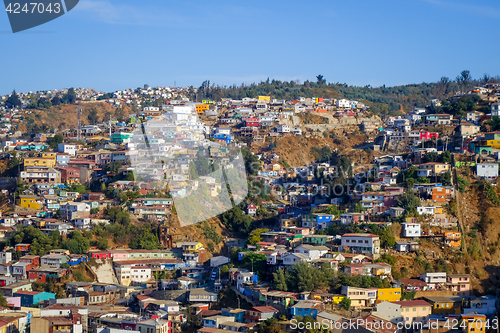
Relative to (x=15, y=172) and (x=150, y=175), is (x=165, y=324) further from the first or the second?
(x=15, y=172)

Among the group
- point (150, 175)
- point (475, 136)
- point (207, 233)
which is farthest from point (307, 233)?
point (475, 136)

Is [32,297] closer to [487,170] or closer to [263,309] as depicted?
[263,309]

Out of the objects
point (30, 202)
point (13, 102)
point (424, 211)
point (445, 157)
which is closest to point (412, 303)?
point (424, 211)

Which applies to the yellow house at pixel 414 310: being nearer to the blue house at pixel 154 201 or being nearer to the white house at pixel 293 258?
the white house at pixel 293 258

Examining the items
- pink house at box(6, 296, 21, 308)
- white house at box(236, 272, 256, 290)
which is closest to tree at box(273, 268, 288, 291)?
white house at box(236, 272, 256, 290)

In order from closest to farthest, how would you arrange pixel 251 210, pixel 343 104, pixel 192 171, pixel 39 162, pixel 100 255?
pixel 100 255, pixel 251 210, pixel 192 171, pixel 39 162, pixel 343 104

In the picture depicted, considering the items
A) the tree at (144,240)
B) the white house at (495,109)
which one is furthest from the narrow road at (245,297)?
the white house at (495,109)
